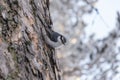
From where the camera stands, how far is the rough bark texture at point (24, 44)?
1348 millimetres

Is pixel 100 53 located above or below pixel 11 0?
above

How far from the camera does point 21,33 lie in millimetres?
1406

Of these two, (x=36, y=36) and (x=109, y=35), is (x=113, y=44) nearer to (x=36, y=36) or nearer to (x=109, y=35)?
(x=109, y=35)

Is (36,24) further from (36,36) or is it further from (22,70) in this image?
(22,70)

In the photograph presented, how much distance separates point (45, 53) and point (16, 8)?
19 cm

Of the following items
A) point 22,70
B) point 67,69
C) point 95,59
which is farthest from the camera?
point 67,69

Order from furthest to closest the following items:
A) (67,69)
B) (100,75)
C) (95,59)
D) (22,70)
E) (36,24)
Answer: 1. (67,69)
2. (95,59)
3. (100,75)
4. (36,24)
5. (22,70)

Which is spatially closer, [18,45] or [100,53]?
[18,45]

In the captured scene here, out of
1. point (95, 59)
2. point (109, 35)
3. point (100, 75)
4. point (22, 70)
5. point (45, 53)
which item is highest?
point (109, 35)

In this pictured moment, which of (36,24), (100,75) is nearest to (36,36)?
(36,24)

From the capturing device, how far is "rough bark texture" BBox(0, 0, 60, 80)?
1.35m

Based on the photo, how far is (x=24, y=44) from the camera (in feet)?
4.59

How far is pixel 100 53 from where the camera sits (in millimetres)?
4477

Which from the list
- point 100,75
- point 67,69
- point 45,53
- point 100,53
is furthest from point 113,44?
point 45,53
